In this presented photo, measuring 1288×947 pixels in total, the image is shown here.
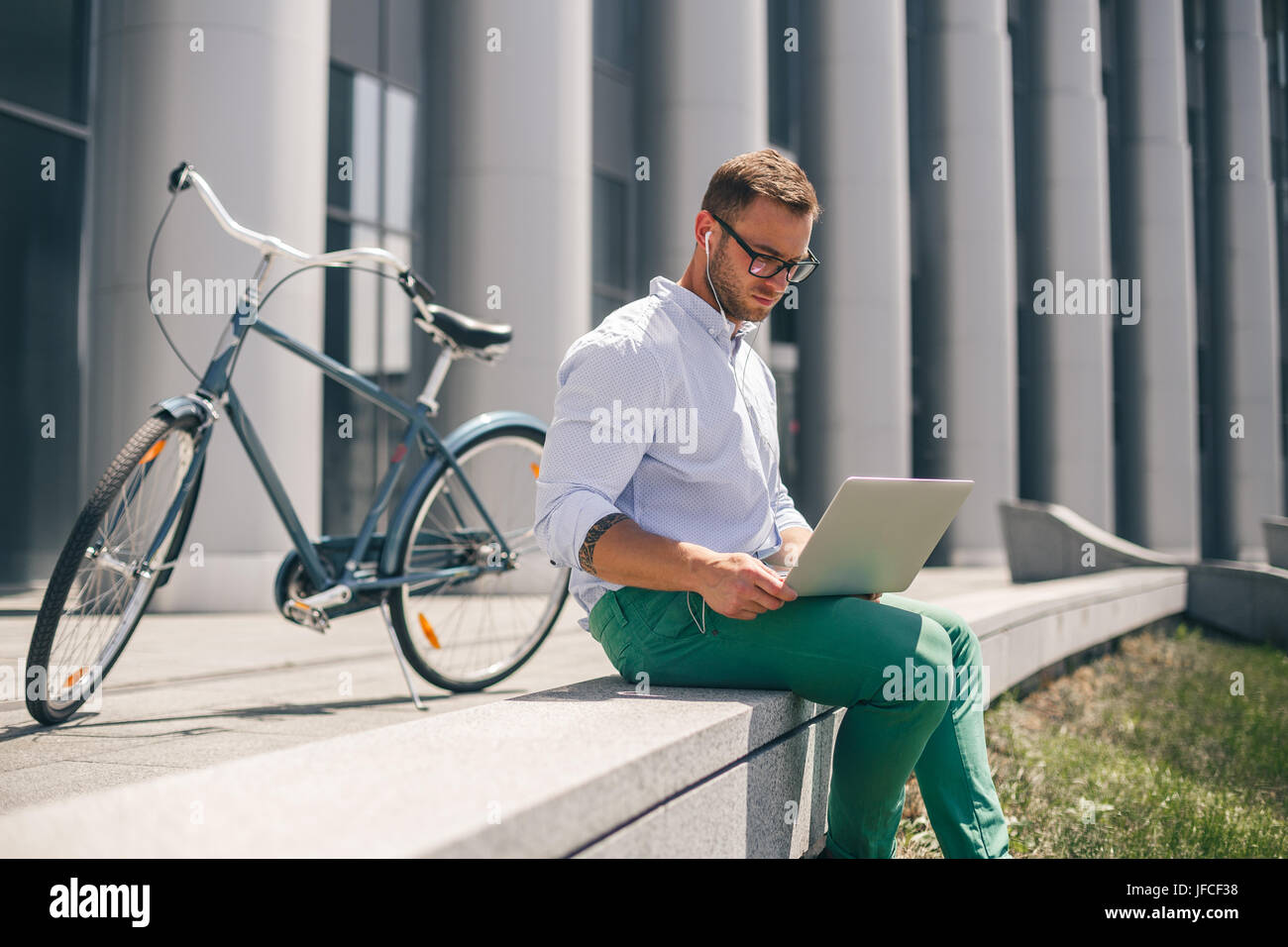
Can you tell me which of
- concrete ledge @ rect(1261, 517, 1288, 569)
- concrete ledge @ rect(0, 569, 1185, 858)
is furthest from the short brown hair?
concrete ledge @ rect(1261, 517, 1288, 569)

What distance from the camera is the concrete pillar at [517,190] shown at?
1071 cm

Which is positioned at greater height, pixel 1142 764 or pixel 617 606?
pixel 617 606

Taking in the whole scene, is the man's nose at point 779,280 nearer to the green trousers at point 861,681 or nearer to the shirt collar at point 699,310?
the shirt collar at point 699,310

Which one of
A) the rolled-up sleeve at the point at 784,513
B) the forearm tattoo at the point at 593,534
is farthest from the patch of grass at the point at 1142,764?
the forearm tattoo at the point at 593,534

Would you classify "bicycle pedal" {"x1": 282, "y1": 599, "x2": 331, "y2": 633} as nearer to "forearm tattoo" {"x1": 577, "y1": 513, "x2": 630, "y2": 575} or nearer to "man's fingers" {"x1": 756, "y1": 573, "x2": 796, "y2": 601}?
"forearm tattoo" {"x1": 577, "y1": 513, "x2": 630, "y2": 575}

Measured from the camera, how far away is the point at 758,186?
2.79 m

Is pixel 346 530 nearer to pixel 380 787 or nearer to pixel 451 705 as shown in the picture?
pixel 451 705

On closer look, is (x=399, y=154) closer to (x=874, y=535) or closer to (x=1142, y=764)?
(x=1142, y=764)

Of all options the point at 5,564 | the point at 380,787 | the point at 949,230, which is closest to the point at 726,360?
the point at 380,787

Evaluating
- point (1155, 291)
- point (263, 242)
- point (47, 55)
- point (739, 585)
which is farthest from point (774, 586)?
point (1155, 291)

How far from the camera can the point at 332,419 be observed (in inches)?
484

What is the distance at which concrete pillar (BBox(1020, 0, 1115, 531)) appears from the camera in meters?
21.5

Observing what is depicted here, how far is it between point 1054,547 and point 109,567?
1165 cm

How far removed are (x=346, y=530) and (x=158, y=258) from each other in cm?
493
